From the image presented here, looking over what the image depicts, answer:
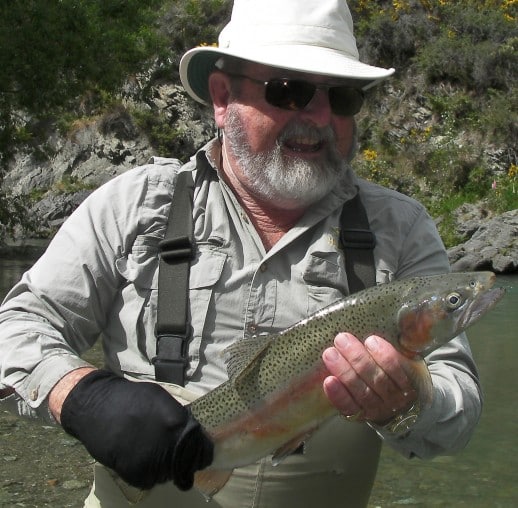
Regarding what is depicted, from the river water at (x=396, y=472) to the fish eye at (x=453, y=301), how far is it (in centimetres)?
292

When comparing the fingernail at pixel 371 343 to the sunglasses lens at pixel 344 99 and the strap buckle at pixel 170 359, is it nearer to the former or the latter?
the strap buckle at pixel 170 359

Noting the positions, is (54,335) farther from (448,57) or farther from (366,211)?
(448,57)

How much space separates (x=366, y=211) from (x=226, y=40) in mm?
920

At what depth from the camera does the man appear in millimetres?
2469

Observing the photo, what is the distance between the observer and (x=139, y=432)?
2318mm

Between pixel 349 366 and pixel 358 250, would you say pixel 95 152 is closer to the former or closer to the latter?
pixel 358 250

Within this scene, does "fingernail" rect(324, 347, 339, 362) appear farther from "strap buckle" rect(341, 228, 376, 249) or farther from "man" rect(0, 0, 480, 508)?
"strap buckle" rect(341, 228, 376, 249)

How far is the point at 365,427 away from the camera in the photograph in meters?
2.84

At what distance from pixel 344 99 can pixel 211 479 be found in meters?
1.53

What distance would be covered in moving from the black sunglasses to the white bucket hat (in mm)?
81

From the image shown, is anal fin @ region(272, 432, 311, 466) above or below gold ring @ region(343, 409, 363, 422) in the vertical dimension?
below

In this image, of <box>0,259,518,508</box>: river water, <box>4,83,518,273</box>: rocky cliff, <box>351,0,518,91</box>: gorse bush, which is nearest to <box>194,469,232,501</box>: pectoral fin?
<box>0,259,518,508</box>: river water

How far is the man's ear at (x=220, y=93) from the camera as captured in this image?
11.0 feet

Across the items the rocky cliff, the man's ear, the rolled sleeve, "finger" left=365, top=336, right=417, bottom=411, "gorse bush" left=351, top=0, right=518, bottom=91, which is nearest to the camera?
"finger" left=365, top=336, right=417, bottom=411
